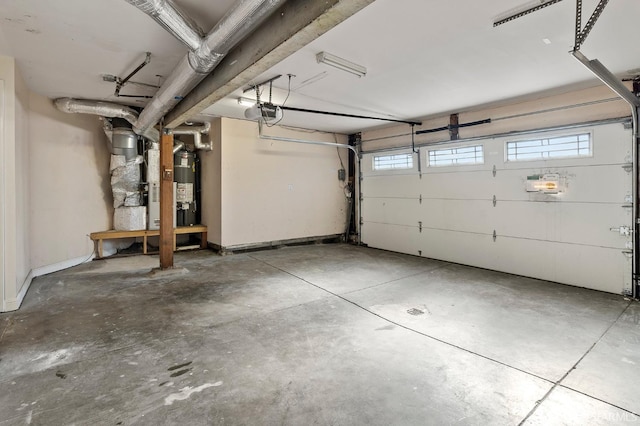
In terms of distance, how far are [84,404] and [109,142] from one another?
506 cm

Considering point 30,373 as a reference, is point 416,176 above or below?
above

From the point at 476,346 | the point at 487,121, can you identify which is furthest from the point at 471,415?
the point at 487,121

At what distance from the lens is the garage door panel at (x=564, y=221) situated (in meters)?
3.86

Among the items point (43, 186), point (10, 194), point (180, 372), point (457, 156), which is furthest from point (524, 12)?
point (43, 186)

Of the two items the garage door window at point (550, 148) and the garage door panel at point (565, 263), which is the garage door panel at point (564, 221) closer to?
the garage door panel at point (565, 263)

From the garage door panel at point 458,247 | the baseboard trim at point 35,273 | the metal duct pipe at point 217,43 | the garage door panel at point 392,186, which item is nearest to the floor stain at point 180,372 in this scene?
the metal duct pipe at point 217,43

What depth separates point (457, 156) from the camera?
18.0 ft

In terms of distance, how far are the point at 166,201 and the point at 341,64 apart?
3.19m

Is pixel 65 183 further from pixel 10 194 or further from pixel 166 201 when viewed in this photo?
pixel 10 194

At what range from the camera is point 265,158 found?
6.43 meters

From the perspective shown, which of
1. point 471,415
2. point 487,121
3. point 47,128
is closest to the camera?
point 471,415

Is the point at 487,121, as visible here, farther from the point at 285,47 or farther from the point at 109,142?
the point at 109,142

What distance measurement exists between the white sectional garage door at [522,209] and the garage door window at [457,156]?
0.02 m

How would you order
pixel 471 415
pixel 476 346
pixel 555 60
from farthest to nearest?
pixel 555 60 → pixel 476 346 → pixel 471 415
